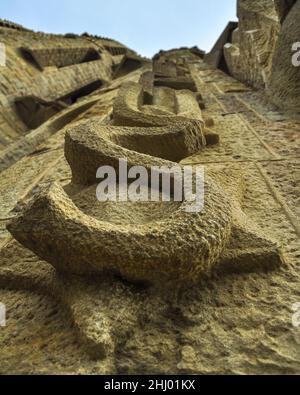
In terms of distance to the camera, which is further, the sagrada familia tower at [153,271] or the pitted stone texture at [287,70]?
the pitted stone texture at [287,70]

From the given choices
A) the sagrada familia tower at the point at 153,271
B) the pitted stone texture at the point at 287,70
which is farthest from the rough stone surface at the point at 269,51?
the sagrada familia tower at the point at 153,271

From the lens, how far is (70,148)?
1.46 metres

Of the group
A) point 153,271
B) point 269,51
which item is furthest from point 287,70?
point 153,271

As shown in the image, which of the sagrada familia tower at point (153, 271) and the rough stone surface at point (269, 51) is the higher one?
the rough stone surface at point (269, 51)

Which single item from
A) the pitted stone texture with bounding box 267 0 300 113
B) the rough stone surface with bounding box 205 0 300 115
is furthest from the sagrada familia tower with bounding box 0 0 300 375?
the rough stone surface with bounding box 205 0 300 115

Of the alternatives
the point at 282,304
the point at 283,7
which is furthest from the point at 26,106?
the point at 282,304

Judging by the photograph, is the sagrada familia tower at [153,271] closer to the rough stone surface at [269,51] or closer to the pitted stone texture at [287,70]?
the pitted stone texture at [287,70]

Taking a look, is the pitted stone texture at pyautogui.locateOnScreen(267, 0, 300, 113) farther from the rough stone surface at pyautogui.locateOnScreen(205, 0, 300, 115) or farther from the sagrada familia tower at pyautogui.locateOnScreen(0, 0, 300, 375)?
the sagrada familia tower at pyautogui.locateOnScreen(0, 0, 300, 375)

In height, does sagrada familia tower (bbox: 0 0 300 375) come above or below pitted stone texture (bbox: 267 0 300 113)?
below

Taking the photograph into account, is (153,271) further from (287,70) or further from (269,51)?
(269,51)

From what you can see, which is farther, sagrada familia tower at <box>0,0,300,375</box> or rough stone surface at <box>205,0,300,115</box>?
rough stone surface at <box>205,0,300,115</box>

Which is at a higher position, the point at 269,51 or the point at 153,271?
the point at 269,51
